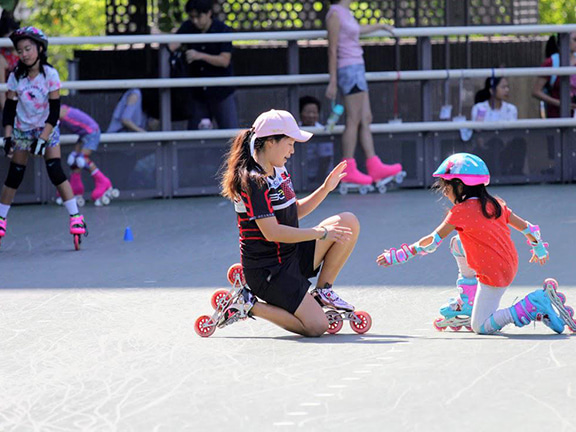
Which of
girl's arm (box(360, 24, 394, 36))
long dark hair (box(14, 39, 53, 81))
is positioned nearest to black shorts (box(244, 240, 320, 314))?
long dark hair (box(14, 39, 53, 81))

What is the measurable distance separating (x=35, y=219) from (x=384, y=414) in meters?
7.49

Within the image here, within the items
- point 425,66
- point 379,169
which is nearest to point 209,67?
point 379,169

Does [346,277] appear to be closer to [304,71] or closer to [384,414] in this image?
[384,414]


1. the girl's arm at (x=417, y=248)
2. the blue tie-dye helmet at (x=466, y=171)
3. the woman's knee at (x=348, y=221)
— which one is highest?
the blue tie-dye helmet at (x=466, y=171)

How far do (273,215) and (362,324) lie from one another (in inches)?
29.0

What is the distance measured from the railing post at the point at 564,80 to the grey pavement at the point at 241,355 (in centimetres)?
→ 393

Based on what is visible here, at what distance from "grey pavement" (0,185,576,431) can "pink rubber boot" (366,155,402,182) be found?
287 centimetres

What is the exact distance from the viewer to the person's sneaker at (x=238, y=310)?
249 inches

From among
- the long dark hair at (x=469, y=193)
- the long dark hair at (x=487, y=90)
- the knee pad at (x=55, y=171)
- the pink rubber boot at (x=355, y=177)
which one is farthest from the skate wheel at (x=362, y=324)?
the long dark hair at (x=487, y=90)

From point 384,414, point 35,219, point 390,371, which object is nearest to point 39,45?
point 35,219

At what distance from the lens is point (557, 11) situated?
3200 cm

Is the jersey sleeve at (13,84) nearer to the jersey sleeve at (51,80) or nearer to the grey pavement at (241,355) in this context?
the jersey sleeve at (51,80)

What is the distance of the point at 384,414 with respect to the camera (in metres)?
4.59

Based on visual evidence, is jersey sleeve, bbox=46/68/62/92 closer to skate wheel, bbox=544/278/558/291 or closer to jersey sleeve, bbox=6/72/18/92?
jersey sleeve, bbox=6/72/18/92
